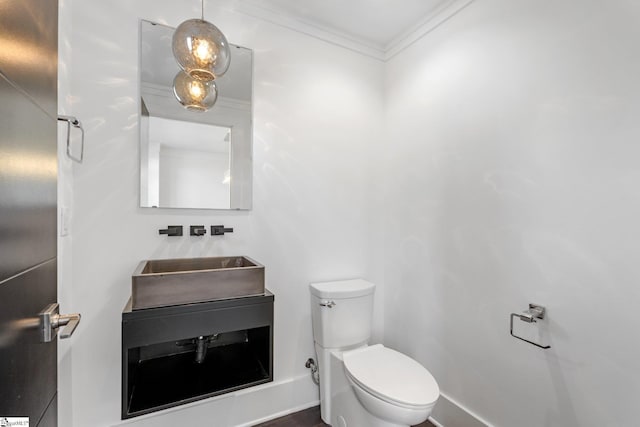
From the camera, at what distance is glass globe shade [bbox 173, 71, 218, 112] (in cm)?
147

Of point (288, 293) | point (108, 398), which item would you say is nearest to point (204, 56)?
point (288, 293)

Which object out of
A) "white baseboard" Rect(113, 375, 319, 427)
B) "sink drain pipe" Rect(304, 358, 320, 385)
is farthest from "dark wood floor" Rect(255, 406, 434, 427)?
"sink drain pipe" Rect(304, 358, 320, 385)

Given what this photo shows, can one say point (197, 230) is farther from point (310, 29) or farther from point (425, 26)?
point (425, 26)

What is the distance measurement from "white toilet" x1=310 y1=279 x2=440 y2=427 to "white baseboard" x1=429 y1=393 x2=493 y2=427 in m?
0.44

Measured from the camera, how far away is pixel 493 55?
5.19 ft

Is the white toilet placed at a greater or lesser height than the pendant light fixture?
lesser

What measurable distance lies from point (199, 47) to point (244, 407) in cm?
193

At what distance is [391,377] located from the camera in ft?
4.82

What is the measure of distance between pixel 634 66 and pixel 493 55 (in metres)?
0.62

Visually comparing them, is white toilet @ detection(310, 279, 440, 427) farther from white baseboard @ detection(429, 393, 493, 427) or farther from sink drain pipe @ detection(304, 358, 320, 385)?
white baseboard @ detection(429, 393, 493, 427)

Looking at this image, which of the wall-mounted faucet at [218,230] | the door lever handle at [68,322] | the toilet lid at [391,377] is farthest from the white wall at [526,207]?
the door lever handle at [68,322]

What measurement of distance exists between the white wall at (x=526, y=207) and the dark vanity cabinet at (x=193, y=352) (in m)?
1.11

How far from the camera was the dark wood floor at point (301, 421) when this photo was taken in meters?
1.83

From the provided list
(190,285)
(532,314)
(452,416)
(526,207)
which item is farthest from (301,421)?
(526,207)
